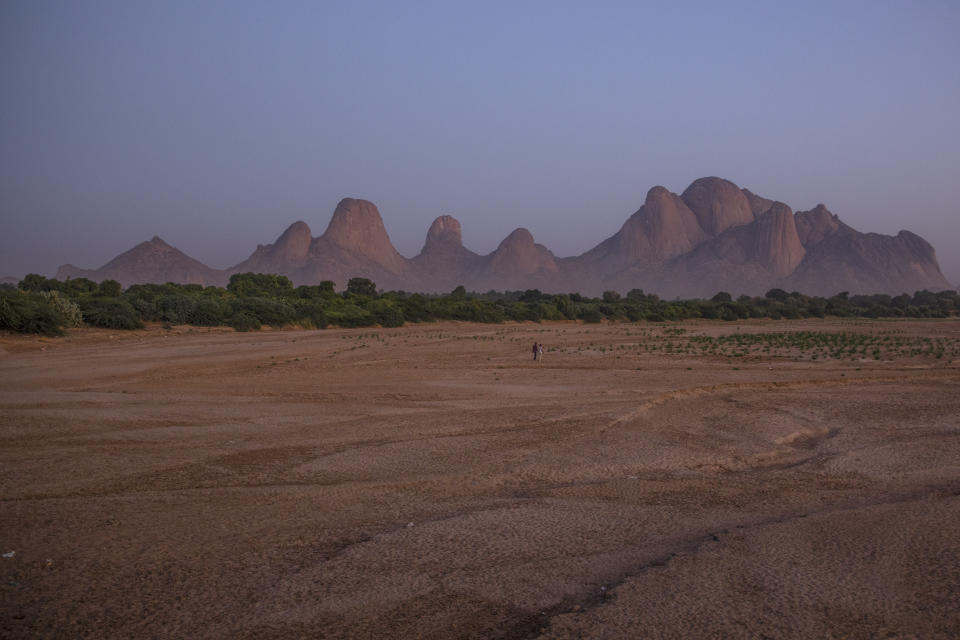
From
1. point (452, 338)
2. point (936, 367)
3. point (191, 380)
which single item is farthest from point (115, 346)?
point (936, 367)

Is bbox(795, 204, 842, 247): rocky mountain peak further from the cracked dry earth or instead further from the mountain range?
the cracked dry earth

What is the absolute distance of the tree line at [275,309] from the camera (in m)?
33.8

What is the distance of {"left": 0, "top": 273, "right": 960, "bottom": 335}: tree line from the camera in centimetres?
3375

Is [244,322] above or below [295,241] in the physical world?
below

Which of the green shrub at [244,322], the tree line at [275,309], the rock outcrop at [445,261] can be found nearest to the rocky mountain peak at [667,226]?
the rock outcrop at [445,261]

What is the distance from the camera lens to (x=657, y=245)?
190500mm

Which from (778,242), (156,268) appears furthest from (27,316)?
(778,242)

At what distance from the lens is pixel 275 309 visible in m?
44.9

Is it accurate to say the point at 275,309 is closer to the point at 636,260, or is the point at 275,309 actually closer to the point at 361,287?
the point at 361,287

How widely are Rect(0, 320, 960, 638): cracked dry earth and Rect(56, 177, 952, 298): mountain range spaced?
14783cm

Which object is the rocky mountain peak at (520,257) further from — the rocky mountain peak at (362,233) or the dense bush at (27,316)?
the dense bush at (27,316)

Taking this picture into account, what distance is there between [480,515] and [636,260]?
18651 centimetres

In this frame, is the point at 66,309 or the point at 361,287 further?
the point at 361,287

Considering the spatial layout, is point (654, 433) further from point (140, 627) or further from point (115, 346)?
point (115, 346)
